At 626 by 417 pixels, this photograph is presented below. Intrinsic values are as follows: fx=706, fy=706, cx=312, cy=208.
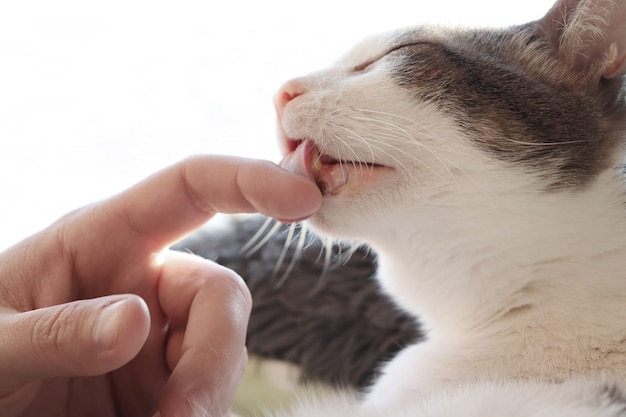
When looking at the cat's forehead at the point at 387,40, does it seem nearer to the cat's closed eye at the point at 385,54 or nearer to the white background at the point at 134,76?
the cat's closed eye at the point at 385,54

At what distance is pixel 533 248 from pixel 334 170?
24 cm

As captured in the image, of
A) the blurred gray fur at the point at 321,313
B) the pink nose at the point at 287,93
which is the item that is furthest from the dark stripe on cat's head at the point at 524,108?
the blurred gray fur at the point at 321,313

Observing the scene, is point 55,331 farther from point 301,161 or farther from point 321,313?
point 321,313

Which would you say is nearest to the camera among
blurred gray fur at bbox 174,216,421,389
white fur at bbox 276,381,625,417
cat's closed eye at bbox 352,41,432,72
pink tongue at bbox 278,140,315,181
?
white fur at bbox 276,381,625,417

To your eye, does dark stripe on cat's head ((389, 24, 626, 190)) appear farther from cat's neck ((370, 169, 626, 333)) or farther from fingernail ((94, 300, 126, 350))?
fingernail ((94, 300, 126, 350))

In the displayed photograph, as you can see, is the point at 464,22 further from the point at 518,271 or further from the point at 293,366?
the point at 293,366

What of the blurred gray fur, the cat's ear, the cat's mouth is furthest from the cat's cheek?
the blurred gray fur

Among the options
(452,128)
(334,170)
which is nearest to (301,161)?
(334,170)

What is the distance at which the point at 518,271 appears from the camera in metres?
0.80

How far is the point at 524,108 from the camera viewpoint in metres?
0.77

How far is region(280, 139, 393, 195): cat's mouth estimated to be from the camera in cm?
77

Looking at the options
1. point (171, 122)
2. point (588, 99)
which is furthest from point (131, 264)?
point (171, 122)

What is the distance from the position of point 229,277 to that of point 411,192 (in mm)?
222

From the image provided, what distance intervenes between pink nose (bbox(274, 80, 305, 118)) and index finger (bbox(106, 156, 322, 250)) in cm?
12
